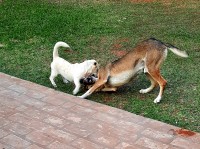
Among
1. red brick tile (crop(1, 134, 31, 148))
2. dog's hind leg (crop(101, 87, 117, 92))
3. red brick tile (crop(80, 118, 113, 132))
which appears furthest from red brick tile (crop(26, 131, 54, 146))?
dog's hind leg (crop(101, 87, 117, 92))

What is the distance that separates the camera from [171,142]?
469cm

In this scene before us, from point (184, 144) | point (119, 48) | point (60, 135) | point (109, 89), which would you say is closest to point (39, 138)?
point (60, 135)

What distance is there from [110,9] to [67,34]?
109 inches

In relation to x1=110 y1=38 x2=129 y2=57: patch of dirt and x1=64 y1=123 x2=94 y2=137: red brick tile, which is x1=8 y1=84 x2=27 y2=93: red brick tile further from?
x1=110 y1=38 x2=129 y2=57: patch of dirt

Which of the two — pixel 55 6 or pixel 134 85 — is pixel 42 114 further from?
pixel 55 6

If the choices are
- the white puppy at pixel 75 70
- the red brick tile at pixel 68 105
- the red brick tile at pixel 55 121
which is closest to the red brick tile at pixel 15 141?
the red brick tile at pixel 55 121

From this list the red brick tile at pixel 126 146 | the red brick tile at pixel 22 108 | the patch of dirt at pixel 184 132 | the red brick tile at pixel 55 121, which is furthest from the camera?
the red brick tile at pixel 22 108

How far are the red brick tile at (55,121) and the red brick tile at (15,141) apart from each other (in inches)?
21.8

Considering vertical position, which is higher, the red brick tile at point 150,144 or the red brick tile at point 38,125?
Answer: the red brick tile at point 150,144

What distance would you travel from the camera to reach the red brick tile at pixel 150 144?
4.59m

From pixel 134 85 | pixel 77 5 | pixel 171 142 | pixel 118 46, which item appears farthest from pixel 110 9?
pixel 171 142

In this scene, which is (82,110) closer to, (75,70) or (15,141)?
(75,70)

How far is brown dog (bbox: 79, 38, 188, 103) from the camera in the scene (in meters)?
6.01

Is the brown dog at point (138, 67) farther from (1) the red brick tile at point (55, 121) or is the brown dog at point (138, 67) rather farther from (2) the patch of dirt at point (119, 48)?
(2) the patch of dirt at point (119, 48)
